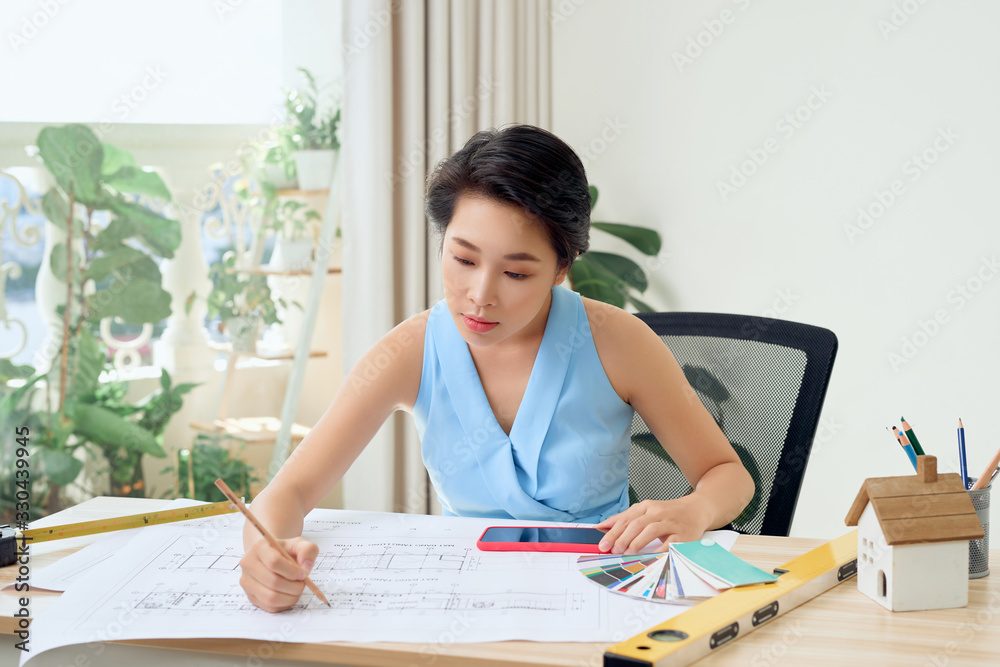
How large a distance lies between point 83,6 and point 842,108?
2.00 m

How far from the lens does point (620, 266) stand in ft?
7.98

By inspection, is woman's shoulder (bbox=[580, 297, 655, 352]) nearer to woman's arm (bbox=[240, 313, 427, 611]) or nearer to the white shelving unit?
woman's arm (bbox=[240, 313, 427, 611])

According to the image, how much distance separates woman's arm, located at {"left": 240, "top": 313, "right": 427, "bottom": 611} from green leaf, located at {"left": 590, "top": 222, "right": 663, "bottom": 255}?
120 centimetres

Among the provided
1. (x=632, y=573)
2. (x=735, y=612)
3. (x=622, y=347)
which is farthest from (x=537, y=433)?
(x=735, y=612)

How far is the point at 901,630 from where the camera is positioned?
77 centimetres

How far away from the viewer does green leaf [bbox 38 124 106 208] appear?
2252 millimetres

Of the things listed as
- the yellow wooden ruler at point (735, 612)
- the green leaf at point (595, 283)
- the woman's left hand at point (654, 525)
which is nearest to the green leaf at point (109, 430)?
the green leaf at point (595, 283)

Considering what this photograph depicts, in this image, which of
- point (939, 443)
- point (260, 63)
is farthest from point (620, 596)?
point (260, 63)

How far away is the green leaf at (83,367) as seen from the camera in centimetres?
232

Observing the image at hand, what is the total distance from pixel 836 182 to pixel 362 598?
169cm

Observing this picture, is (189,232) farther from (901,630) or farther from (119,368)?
(901,630)

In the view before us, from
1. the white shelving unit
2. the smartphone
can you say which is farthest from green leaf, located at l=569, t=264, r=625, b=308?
the smartphone

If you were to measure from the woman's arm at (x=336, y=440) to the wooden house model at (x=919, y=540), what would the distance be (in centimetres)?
57

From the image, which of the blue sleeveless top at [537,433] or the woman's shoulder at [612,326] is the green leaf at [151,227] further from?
the woman's shoulder at [612,326]
